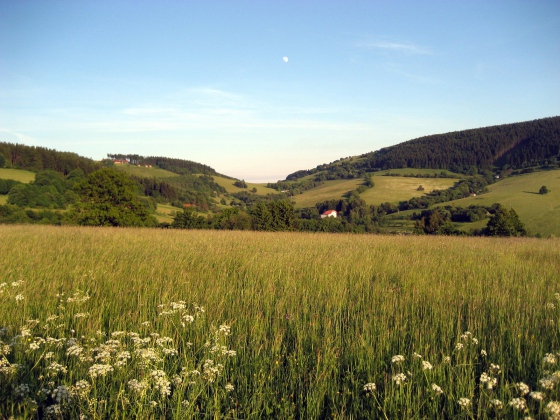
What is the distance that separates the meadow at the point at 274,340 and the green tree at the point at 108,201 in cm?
2698

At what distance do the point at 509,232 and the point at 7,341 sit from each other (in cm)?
3896

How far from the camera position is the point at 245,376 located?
2.76 meters

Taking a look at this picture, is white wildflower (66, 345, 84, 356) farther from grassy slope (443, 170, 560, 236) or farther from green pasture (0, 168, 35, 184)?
green pasture (0, 168, 35, 184)

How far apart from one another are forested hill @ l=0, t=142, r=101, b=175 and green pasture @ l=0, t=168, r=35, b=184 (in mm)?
3762

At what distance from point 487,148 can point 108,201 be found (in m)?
144

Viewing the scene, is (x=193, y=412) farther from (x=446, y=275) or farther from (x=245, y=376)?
(x=446, y=275)

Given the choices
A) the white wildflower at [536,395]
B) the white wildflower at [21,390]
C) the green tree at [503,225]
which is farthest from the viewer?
the green tree at [503,225]

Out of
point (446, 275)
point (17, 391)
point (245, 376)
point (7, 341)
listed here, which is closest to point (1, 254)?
point (7, 341)

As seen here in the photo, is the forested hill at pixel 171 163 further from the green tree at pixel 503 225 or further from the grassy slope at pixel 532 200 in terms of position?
the green tree at pixel 503 225

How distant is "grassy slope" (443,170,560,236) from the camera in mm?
60094

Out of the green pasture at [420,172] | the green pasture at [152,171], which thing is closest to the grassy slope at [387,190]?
the green pasture at [420,172]

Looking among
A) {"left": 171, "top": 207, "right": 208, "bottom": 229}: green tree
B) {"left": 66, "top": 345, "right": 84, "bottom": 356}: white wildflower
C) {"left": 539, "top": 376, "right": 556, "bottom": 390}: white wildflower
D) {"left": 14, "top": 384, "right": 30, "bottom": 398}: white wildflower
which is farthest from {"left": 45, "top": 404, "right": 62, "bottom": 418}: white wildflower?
{"left": 171, "top": 207, "right": 208, "bottom": 229}: green tree

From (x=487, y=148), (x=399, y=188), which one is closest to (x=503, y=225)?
(x=399, y=188)

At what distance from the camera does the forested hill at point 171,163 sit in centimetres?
14934
